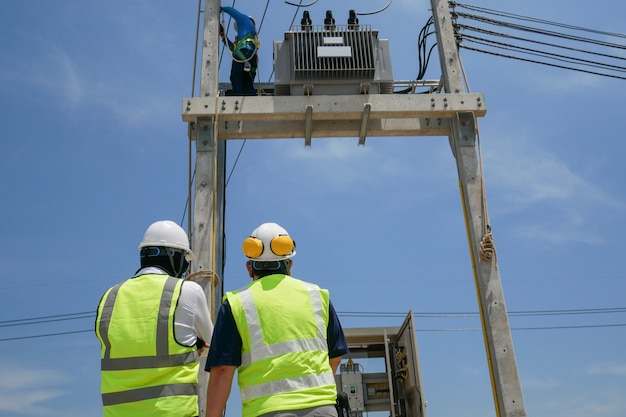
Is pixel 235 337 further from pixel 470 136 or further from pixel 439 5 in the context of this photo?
pixel 439 5

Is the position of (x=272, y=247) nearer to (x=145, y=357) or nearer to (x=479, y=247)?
(x=145, y=357)

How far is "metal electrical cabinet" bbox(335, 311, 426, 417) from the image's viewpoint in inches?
305

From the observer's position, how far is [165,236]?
316 centimetres

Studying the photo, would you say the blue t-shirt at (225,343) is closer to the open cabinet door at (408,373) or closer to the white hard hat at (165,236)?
the white hard hat at (165,236)

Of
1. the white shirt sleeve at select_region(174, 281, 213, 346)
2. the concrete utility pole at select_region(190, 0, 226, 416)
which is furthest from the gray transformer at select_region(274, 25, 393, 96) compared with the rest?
the white shirt sleeve at select_region(174, 281, 213, 346)

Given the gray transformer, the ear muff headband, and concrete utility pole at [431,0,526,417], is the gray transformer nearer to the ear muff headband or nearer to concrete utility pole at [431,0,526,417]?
concrete utility pole at [431,0,526,417]

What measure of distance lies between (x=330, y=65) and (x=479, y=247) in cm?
224

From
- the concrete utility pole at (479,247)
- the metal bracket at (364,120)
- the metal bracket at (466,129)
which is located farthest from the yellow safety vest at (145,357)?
the metal bracket at (466,129)

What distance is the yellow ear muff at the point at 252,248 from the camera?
9.57ft

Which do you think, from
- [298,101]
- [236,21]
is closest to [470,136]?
[298,101]

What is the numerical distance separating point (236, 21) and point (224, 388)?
182 inches

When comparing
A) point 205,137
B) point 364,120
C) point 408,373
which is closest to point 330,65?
point 364,120

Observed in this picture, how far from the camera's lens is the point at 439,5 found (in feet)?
20.1

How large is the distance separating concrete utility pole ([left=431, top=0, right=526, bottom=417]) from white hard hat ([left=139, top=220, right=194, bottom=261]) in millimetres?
2855
